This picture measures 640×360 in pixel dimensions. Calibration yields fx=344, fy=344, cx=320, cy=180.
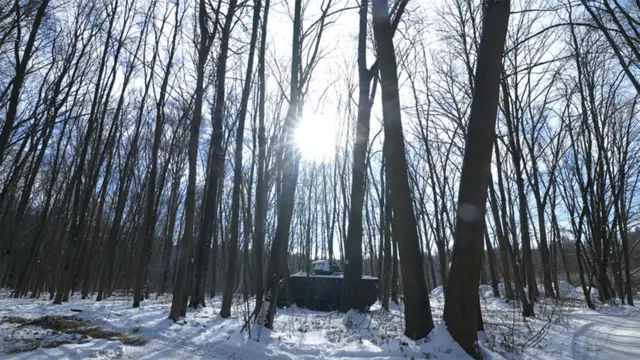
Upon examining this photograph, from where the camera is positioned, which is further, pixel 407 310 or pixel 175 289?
pixel 175 289

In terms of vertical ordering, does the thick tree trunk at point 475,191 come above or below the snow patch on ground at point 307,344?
above

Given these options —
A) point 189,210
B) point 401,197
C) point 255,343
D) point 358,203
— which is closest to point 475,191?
point 401,197

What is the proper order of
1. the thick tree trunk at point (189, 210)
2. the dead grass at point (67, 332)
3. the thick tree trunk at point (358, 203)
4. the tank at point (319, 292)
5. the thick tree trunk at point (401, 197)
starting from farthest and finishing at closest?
1. the tank at point (319, 292)
2. the thick tree trunk at point (358, 203)
3. the thick tree trunk at point (189, 210)
4. the thick tree trunk at point (401, 197)
5. the dead grass at point (67, 332)

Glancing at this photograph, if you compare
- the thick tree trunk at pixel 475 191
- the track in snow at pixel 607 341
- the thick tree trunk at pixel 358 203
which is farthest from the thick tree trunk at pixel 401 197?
the thick tree trunk at pixel 358 203

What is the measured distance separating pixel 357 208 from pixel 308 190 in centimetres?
2084

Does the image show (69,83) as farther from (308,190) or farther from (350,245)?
(308,190)

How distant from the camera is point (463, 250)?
4129 mm

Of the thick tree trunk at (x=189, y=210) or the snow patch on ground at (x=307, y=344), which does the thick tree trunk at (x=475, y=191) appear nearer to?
→ the snow patch on ground at (x=307, y=344)

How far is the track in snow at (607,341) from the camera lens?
4367 mm

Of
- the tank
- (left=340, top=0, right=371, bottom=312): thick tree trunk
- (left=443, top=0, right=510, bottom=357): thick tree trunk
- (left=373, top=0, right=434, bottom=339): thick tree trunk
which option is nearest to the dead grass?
(left=373, top=0, right=434, bottom=339): thick tree trunk

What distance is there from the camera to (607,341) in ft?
17.6

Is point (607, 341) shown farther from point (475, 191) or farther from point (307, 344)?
point (307, 344)

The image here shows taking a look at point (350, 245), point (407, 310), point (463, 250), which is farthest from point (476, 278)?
point (350, 245)

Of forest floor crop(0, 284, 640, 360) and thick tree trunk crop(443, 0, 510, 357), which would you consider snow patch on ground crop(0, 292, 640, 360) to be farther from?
thick tree trunk crop(443, 0, 510, 357)
